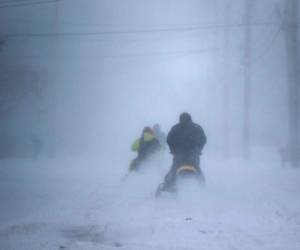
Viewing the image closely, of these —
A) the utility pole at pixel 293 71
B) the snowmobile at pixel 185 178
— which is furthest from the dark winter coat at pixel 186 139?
the utility pole at pixel 293 71

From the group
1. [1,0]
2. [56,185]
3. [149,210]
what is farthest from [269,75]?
[149,210]

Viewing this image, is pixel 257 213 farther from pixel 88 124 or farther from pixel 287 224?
pixel 88 124

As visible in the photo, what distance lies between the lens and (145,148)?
19.9 m

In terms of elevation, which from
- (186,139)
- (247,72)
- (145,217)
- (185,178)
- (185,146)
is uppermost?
(247,72)

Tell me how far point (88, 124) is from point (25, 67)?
18.0m

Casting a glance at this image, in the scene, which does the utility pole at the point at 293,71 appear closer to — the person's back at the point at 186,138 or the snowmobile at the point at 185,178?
the person's back at the point at 186,138

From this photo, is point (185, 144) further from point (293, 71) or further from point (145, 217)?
point (293, 71)

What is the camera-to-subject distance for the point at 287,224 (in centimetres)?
988

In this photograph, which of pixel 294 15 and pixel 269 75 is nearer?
pixel 294 15

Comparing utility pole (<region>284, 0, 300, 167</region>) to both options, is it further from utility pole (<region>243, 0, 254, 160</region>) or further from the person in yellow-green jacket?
the person in yellow-green jacket

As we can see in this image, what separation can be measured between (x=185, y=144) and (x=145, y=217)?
14.3 ft

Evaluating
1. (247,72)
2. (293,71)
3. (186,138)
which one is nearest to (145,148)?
(186,138)

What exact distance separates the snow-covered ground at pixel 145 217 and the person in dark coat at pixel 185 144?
0.79 meters

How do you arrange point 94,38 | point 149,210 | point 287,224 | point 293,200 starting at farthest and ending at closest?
1. point 94,38
2. point 293,200
3. point 149,210
4. point 287,224
